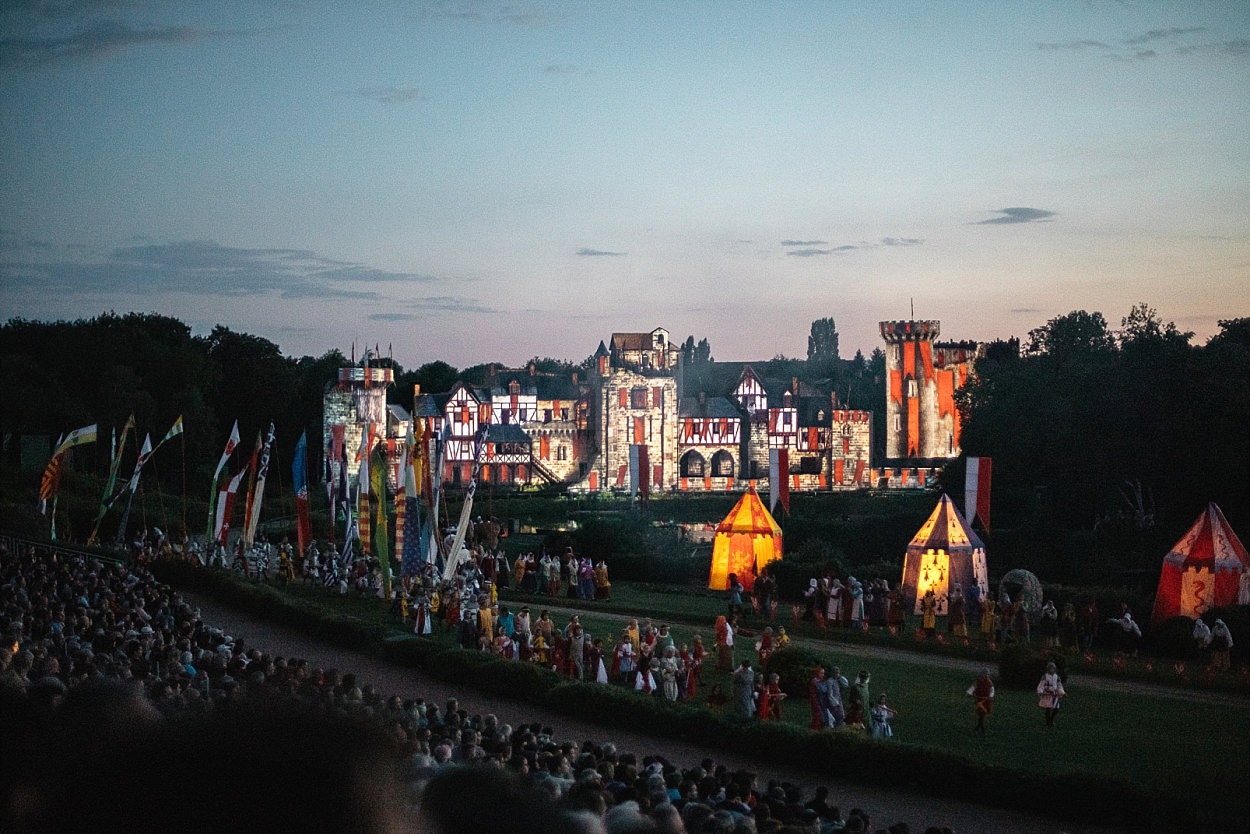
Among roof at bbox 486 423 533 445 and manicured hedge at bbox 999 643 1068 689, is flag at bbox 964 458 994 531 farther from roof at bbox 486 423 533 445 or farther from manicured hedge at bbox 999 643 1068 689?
roof at bbox 486 423 533 445

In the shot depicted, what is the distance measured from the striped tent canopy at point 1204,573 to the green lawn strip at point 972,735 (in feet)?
21.9

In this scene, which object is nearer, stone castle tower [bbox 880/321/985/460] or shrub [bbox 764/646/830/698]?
shrub [bbox 764/646/830/698]

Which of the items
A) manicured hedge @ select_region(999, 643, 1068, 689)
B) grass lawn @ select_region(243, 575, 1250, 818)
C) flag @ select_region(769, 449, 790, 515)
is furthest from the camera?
flag @ select_region(769, 449, 790, 515)

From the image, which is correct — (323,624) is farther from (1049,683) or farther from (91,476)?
(91,476)

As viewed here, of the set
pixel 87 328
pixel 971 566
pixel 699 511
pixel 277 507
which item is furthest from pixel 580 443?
pixel 971 566

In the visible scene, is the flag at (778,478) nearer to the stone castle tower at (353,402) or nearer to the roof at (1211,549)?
the roof at (1211,549)

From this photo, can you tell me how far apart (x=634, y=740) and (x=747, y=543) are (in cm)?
2001

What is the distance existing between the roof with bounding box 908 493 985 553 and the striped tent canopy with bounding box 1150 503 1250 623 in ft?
17.0

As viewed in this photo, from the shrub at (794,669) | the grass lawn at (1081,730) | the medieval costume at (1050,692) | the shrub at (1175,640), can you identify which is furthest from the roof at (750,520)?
the medieval costume at (1050,692)

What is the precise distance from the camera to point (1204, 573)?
28625mm

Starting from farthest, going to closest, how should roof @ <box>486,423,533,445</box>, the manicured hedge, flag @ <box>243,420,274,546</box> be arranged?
roof @ <box>486,423,533,445</box>
flag @ <box>243,420,274,546</box>
the manicured hedge

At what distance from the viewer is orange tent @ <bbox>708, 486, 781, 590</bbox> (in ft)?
127

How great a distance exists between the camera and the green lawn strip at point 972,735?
50.5 feet

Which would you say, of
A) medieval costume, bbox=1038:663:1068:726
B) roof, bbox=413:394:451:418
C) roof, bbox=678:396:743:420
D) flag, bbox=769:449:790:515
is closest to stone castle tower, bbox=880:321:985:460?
roof, bbox=678:396:743:420
